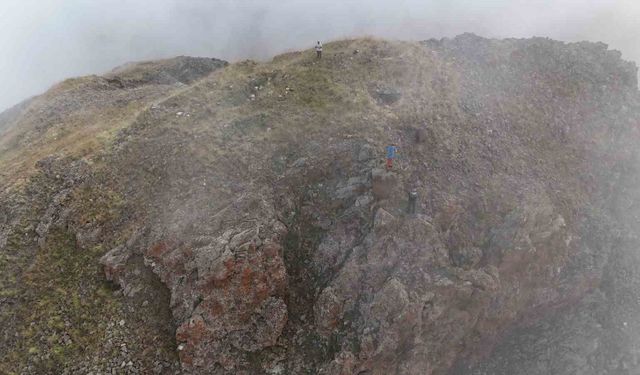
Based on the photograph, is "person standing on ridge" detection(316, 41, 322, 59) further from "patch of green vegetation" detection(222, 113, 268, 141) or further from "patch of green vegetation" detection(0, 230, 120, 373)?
"patch of green vegetation" detection(0, 230, 120, 373)

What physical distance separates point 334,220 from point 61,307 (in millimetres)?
12013

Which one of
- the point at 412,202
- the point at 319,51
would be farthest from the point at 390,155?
the point at 319,51

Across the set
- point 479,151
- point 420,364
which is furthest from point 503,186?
point 420,364

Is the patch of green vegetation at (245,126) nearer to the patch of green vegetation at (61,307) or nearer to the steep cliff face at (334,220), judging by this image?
the steep cliff face at (334,220)

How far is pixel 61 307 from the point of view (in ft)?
63.0

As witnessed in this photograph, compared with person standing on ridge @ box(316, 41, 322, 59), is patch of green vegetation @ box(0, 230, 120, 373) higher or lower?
lower

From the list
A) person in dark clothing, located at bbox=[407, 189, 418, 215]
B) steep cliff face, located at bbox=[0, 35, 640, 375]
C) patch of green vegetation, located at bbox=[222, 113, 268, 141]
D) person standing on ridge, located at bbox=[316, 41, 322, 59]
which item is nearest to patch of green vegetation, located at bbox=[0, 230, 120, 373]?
steep cliff face, located at bbox=[0, 35, 640, 375]

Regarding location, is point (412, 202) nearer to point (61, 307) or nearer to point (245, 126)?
point (245, 126)

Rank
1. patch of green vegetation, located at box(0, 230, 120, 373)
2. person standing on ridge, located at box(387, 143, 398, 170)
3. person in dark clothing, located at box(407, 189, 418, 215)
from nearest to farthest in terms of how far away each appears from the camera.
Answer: patch of green vegetation, located at box(0, 230, 120, 373)
person in dark clothing, located at box(407, 189, 418, 215)
person standing on ridge, located at box(387, 143, 398, 170)

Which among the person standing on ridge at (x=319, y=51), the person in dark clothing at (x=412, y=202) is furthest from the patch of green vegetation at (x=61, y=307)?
the person standing on ridge at (x=319, y=51)

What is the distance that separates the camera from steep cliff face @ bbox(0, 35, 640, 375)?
1905cm

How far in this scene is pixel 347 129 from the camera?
24500mm

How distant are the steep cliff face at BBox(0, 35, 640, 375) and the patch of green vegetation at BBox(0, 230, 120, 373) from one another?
0.26 feet

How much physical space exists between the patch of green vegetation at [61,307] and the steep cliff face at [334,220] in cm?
8
